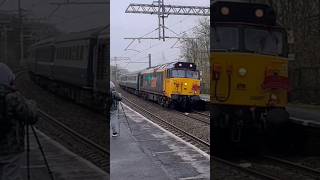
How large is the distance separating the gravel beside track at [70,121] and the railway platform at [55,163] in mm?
37

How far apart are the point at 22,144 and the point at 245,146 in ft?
5.44

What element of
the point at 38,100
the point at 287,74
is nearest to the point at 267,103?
the point at 287,74

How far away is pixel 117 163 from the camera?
260 centimetres

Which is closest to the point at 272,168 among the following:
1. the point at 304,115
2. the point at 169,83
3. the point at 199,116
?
the point at 304,115

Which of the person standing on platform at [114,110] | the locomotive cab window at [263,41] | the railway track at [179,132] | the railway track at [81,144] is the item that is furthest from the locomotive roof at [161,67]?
the locomotive cab window at [263,41]

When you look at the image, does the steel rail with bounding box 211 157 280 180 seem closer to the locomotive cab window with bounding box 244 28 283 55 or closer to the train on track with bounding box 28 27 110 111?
the locomotive cab window with bounding box 244 28 283 55

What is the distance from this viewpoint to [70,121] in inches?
108

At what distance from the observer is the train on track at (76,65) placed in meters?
2.51

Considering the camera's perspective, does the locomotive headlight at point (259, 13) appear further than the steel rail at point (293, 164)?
No

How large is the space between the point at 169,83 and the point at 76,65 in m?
0.67

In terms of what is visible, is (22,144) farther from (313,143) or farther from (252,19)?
(313,143)

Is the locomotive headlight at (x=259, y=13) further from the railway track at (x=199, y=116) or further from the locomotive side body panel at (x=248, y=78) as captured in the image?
the railway track at (x=199, y=116)

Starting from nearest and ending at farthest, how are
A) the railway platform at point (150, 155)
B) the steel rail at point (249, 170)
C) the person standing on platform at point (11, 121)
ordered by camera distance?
the person standing on platform at point (11, 121) → the railway platform at point (150, 155) → the steel rail at point (249, 170)

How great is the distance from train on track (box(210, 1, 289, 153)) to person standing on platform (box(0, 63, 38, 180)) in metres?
1.16
